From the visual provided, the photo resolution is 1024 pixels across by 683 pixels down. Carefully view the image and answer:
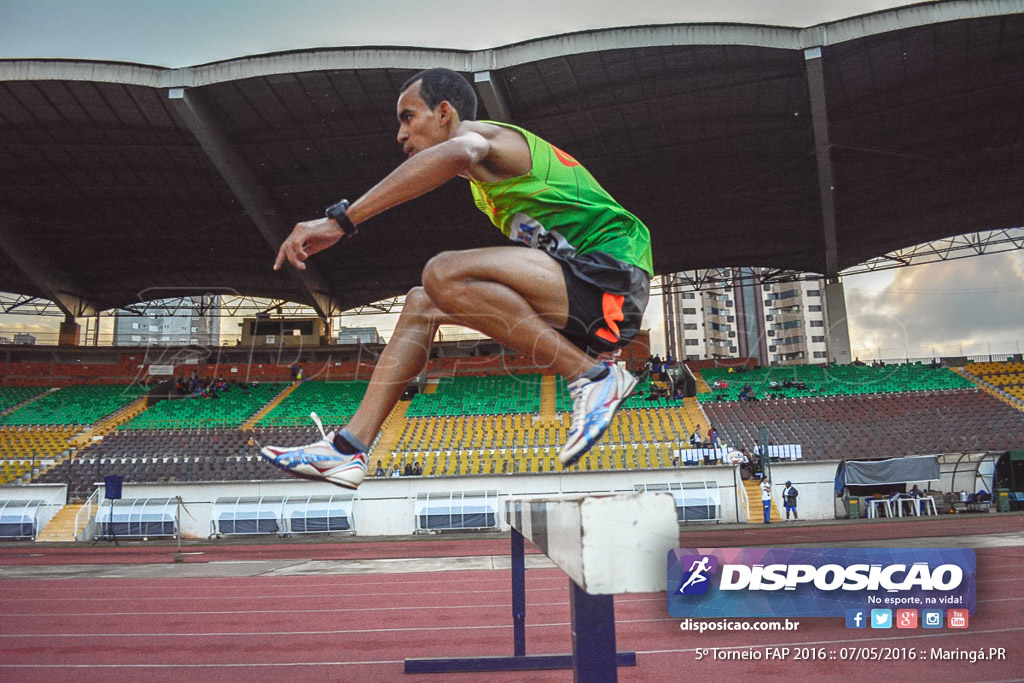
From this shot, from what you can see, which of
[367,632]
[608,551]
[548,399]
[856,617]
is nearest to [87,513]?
[548,399]

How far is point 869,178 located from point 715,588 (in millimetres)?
24935

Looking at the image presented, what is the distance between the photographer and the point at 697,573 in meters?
2.14

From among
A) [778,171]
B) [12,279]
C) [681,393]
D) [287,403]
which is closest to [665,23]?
[778,171]

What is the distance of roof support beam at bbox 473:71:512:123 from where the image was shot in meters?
18.5

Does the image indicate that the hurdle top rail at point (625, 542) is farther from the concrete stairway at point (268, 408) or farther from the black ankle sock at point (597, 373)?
the concrete stairway at point (268, 408)

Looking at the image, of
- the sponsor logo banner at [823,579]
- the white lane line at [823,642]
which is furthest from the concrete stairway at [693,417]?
the sponsor logo banner at [823,579]

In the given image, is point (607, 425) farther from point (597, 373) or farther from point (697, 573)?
point (697, 573)

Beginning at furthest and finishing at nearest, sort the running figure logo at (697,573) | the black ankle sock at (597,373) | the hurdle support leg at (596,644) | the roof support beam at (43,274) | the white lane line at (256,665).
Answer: the roof support beam at (43,274) → the white lane line at (256,665) → the black ankle sock at (597,373) → the running figure logo at (697,573) → the hurdle support leg at (596,644)

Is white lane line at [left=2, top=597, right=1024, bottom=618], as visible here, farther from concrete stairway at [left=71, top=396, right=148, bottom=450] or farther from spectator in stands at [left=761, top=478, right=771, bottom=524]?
concrete stairway at [left=71, top=396, right=148, bottom=450]

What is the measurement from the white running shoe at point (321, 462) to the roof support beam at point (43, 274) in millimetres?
31411

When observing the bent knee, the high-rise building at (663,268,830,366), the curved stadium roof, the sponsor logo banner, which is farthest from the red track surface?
the high-rise building at (663,268,830,366)

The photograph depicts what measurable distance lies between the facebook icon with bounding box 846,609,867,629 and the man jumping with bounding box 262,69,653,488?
1.33m

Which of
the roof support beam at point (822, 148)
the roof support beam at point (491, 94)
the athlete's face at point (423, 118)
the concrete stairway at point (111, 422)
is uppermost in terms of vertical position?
the roof support beam at point (491, 94)

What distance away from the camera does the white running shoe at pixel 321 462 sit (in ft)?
8.54
